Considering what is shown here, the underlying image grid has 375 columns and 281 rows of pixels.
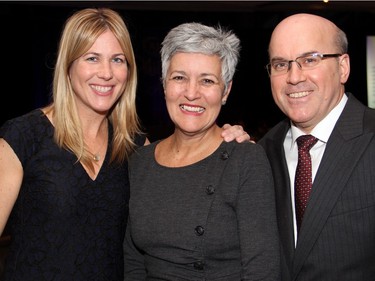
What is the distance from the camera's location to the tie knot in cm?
227

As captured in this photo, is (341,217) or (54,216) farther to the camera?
(54,216)

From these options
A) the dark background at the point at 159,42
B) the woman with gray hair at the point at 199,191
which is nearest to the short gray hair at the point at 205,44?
the woman with gray hair at the point at 199,191

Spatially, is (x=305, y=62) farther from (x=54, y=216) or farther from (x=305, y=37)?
(x=54, y=216)

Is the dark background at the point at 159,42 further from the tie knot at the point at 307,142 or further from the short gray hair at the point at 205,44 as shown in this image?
the tie knot at the point at 307,142

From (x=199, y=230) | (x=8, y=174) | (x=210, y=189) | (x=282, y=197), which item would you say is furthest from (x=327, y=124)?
(x=8, y=174)

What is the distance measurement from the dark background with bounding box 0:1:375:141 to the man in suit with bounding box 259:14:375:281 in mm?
4089

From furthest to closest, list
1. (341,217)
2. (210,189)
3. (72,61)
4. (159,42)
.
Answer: (159,42) < (72,61) < (210,189) < (341,217)

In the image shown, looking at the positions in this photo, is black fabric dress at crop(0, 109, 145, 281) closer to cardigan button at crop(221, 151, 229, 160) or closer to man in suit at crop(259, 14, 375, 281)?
cardigan button at crop(221, 151, 229, 160)

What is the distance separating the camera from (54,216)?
2236mm

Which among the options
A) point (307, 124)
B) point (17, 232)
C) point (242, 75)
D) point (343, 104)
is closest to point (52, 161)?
point (17, 232)

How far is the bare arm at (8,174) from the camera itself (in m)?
2.20

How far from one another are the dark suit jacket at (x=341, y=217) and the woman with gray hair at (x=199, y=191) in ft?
0.47

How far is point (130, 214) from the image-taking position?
2.37 m

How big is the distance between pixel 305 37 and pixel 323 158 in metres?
0.55
